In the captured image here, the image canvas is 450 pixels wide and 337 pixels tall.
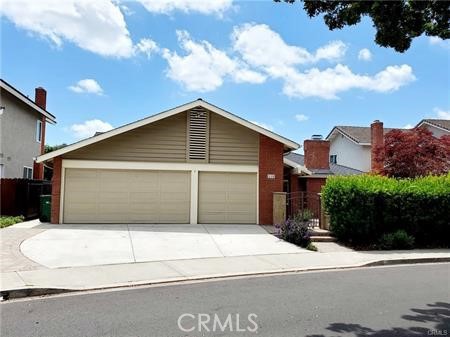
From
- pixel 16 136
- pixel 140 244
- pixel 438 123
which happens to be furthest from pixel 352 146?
pixel 140 244

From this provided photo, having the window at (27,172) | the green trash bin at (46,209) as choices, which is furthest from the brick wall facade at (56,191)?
the window at (27,172)

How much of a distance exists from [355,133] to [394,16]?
97.3 ft

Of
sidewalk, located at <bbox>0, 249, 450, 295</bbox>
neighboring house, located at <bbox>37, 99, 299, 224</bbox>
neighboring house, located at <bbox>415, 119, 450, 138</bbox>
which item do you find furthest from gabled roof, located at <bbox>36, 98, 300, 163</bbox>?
neighboring house, located at <bbox>415, 119, 450, 138</bbox>

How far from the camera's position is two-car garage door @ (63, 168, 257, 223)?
55.9ft

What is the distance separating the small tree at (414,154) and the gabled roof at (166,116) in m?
6.24

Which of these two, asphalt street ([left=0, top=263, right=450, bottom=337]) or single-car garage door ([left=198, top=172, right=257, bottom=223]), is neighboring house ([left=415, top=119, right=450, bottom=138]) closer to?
single-car garage door ([left=198, top=172, right=257, bottom=223])

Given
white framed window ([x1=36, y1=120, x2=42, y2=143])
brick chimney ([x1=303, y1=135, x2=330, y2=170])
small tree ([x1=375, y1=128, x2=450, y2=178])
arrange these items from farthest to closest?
brick chimney ([x1=303, y1=135, x2=330, y2=170]), white framed window ([x1=36, y1=120, x2=42, y2=143]), small tree ([x1=375, y1=128, x2=450, y2=178])

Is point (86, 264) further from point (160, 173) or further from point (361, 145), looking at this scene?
point (361, 145)

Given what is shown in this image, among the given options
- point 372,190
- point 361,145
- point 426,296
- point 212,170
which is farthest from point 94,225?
point 361,145

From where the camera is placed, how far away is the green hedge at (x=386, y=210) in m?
14.5

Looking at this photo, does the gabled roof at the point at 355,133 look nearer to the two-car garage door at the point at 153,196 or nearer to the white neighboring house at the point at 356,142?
the white neighboring house at the point at 356,142

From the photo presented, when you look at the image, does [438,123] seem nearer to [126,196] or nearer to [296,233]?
[296,233]

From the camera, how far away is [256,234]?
15.5 meters

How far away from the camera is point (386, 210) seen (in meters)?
14.8
